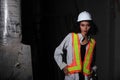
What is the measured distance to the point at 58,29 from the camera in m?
3.07

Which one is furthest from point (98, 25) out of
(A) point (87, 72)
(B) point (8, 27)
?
(B) point (8, 27)

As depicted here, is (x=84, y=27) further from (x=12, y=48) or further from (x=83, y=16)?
(x=12, y=48)

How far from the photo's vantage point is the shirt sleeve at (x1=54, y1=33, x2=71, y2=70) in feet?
9.99

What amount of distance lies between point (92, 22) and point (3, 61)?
0.93 meters

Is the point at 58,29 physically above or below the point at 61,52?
above

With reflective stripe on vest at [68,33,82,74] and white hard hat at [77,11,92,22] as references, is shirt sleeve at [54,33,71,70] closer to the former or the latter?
reflective stripe on vest at [68,33,82,74]

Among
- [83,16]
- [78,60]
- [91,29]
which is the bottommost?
[78,60]

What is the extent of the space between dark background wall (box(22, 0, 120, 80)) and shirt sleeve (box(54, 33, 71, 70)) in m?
0.03

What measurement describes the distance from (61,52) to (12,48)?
50 centimetres

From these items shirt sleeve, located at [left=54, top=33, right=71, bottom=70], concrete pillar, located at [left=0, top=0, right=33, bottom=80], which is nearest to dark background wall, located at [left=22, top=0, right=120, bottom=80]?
shirt sleeve, located at [left=54, top=33, right=71, bottom=70]

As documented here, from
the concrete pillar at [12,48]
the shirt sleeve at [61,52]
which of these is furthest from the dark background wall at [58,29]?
the concrete pillar at [12,48]

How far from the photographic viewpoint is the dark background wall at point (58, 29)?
3.00m

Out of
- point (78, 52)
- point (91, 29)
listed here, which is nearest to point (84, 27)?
point (91, 29)

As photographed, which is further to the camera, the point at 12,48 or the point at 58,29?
the point at 58,29
